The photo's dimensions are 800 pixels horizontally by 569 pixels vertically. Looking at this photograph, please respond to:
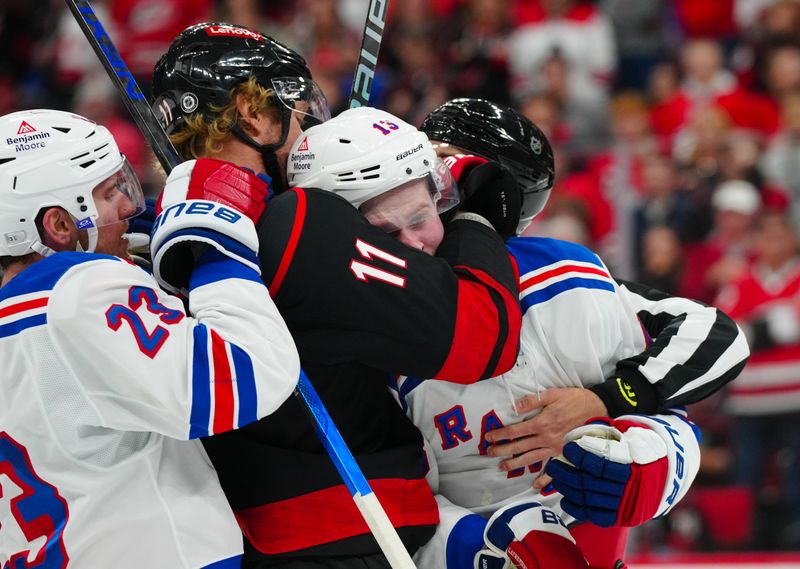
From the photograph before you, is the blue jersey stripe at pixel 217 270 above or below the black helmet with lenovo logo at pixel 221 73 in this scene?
below

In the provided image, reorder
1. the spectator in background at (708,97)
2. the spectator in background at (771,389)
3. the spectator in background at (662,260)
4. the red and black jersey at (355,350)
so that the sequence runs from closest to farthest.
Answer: the red and black jersey at (355,350), the spectator in background at (771,389), the spectator in background at (662,260), the spectator in background at (708,97)

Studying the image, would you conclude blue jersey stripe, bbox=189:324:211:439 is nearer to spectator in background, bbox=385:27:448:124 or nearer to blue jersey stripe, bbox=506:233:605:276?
blue jersey stripe, bbox=506:233:605:276

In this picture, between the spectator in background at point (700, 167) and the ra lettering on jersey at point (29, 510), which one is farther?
the spectator in background at point (700, 167)

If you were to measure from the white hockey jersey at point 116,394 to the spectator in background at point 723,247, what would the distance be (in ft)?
12.5

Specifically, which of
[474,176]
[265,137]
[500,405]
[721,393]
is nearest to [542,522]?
[500,405]

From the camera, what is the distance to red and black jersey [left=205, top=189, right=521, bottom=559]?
2.09 metres

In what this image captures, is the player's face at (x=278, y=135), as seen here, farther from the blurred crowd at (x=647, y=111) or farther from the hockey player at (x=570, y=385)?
the blurred crowd at (x=647, y=111)

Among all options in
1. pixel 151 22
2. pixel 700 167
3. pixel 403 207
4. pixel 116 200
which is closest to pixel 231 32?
pixel 116 200

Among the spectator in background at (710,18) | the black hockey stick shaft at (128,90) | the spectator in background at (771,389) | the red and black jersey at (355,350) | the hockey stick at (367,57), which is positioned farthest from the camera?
the spectator in background at (710,18)

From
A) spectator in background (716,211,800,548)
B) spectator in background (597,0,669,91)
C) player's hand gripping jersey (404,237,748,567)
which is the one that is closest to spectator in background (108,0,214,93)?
spectator in background (597,0,669,91)

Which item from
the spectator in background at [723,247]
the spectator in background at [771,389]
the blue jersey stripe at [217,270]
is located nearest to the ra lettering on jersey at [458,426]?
the blue jersey stripe at [217,270]

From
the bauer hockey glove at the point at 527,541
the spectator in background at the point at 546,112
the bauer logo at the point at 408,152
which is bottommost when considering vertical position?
the spectator in background at the point at 546,112

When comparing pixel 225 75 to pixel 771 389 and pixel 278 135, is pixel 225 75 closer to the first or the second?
pixel 278 135

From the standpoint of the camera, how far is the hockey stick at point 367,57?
111 inches
